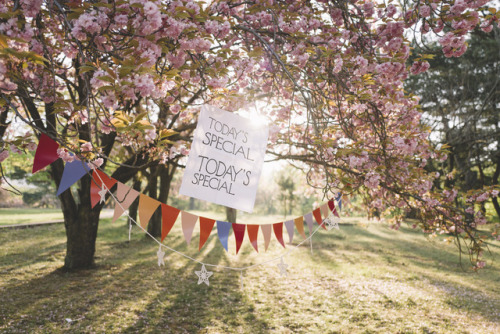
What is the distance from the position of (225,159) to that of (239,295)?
3921 mm

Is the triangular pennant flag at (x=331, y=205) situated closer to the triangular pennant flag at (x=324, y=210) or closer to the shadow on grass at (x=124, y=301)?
the triangular pennant flag at (x=324, y=210)

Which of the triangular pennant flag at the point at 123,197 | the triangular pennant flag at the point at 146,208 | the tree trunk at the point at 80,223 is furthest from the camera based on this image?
the tree trunk at the point at 80,223

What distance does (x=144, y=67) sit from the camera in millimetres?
1758

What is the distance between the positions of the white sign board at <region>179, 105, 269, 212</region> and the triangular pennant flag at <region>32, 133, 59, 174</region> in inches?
43.5

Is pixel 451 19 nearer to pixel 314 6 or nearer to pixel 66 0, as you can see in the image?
pixel 314 6

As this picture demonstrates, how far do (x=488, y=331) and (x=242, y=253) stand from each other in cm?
636

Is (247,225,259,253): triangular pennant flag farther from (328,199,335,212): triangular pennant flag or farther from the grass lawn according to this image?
the grass lawn

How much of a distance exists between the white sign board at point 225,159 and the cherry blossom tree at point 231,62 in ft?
0.87

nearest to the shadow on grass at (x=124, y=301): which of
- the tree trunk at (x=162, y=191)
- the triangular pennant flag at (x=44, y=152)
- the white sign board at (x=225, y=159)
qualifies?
the triangular pennant flag at (x=44, y=152)

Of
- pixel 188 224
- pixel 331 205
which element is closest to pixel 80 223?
pixel 188 224

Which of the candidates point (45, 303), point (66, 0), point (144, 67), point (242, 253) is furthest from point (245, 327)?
point (242, 253)

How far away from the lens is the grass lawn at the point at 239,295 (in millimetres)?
4195

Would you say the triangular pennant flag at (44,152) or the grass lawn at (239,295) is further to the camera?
the grass lawn at (239,295)

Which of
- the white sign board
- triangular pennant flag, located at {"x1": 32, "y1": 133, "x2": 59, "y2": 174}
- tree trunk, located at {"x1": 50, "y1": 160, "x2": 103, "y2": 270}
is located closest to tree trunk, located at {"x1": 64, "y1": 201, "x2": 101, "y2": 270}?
tree trunk, located at {"x1": 50, "y1": 160, "x2": 103, "y2": 270}
